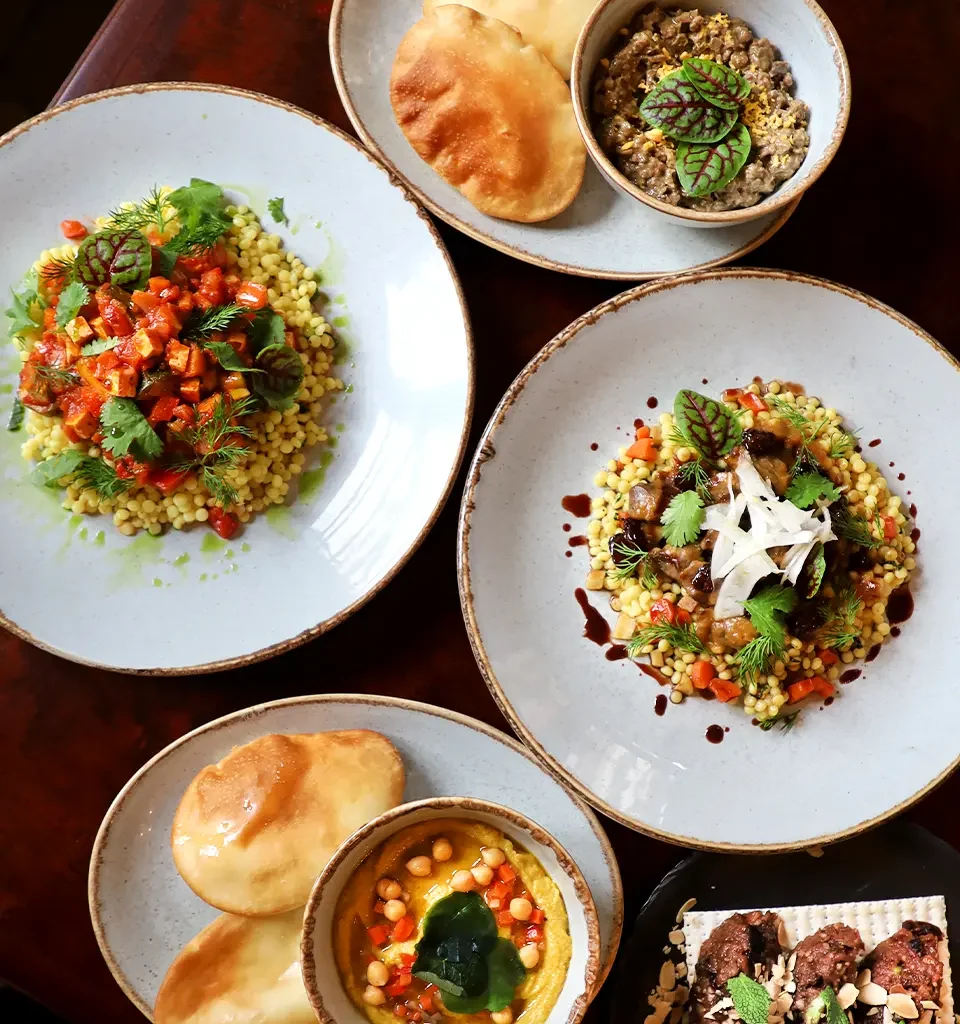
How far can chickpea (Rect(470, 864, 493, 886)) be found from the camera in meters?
2.30

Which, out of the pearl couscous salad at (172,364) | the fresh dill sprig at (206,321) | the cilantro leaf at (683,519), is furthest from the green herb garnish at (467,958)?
the fresh dill sprig at (206,321)

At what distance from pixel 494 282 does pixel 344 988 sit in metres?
1.83

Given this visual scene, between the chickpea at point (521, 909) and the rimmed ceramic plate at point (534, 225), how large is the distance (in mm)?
1550

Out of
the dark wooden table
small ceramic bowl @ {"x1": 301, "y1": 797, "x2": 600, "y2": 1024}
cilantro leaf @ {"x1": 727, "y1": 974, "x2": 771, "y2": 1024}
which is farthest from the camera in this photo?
the dark wooden table

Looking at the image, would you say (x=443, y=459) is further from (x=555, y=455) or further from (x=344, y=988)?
(x=344, y=988)

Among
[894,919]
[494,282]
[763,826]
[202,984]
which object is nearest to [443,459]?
[494,282]

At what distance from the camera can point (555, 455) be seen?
8.20 ft

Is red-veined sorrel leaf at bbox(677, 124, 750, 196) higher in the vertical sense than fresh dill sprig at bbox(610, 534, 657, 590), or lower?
higher

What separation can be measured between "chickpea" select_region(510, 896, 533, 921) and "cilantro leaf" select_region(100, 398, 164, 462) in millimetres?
1404

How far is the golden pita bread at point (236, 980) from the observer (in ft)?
7.61

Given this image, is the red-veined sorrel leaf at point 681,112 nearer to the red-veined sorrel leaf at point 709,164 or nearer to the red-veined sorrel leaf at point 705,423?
the red-veined sorrel leaf at point 709,164

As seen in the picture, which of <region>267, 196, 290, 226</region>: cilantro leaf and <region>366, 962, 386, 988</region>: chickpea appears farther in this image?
<region>267, 196, 290, 226</region>: cilantro leaf

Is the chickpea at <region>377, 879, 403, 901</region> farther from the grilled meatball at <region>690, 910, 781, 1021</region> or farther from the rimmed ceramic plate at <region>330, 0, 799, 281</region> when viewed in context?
the rimmed ceramic plate at <region>330, 0, 799, 281</region>

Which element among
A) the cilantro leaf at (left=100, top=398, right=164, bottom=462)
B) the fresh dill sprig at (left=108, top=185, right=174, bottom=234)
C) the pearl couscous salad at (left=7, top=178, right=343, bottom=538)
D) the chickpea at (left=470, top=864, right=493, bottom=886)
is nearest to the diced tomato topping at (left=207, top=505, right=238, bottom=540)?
the pearl couscous salad at (left=7, top=178, right=343, bottom=538)
